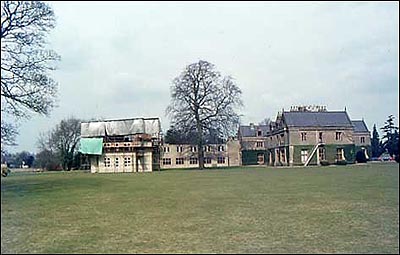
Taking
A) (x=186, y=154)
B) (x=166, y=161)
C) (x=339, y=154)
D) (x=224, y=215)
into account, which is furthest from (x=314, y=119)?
(x=186, y=154)

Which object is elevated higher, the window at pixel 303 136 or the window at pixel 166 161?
the window at pixel 303 136

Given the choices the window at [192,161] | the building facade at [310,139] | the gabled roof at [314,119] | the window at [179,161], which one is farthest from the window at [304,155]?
the window at [192,161]

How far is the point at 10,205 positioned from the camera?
156 inches

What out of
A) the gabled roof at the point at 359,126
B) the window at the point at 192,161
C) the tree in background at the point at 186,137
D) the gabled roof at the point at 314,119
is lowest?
the window at the point at 192,161

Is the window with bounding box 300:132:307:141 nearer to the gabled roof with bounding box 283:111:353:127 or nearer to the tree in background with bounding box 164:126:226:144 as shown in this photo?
the gabled roof with bounding box 283:111:353:127

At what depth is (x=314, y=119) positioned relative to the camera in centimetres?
732

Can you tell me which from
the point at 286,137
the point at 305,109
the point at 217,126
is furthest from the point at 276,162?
the point at 217,126

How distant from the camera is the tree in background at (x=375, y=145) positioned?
13.9 feet

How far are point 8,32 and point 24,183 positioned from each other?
81.3 inches

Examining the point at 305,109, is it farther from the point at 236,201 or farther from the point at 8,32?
the point at 8,32

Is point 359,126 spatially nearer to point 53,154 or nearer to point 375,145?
point 375,145

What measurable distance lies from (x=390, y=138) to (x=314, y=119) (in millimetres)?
3202

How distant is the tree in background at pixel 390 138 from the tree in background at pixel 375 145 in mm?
113

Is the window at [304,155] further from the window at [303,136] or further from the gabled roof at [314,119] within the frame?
the gabled roof at [314,119]
